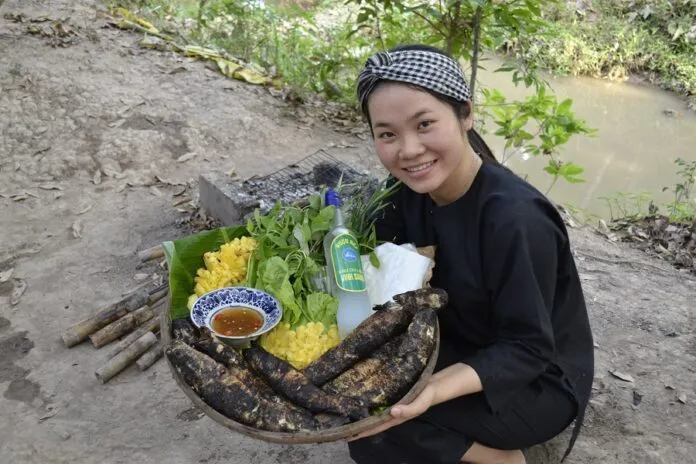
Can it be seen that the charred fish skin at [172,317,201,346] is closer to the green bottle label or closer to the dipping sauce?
the dipping sauce

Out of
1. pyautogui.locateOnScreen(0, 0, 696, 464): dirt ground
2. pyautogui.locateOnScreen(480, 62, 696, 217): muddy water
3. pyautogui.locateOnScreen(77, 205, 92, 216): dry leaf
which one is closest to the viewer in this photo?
pyautogui.locateOnScreen(0, 0, 696, 464): dirt ground

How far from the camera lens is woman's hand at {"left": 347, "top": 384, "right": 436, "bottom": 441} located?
5.78 feet

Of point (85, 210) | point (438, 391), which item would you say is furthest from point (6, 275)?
point (438, 391)

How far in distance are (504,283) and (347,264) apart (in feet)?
1.93

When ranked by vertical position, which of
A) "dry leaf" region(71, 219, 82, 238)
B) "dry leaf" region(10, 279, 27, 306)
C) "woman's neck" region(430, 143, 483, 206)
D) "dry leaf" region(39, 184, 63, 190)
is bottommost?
"dry leaf" region(10, 279, 27, 306)

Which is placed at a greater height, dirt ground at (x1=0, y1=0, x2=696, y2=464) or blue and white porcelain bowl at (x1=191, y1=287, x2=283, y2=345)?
blue and white porcelain bowl at (x1=191, y1=287, x2=283, y2=345)

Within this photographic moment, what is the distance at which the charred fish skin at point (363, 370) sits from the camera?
1.91 meters

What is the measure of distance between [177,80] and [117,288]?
12.3ft

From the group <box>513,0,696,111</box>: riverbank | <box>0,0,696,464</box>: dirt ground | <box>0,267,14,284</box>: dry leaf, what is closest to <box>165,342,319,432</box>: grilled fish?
<box>0,0,696,464</box>: dirt ground

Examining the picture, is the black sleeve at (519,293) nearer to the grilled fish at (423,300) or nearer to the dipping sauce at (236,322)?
the grilled fish at (423,300)

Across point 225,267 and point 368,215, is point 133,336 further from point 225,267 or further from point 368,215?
point 368,215

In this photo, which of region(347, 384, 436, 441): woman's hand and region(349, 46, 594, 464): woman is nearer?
region(347, 384, 436, 441): woman's hand

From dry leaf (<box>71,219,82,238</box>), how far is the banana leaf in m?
2.91

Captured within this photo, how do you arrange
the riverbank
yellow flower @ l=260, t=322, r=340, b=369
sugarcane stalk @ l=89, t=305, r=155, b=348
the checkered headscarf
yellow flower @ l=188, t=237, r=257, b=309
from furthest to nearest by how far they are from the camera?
1. the riverbank
2. sugarcane stalk @ l=89, t=305, r=155, b=348
3. yellow flower @ l=188, t=237, r=257, b=309
4. yellow flower @ l=260, t=322, r=340, b=369
5. the checkered headscarf
